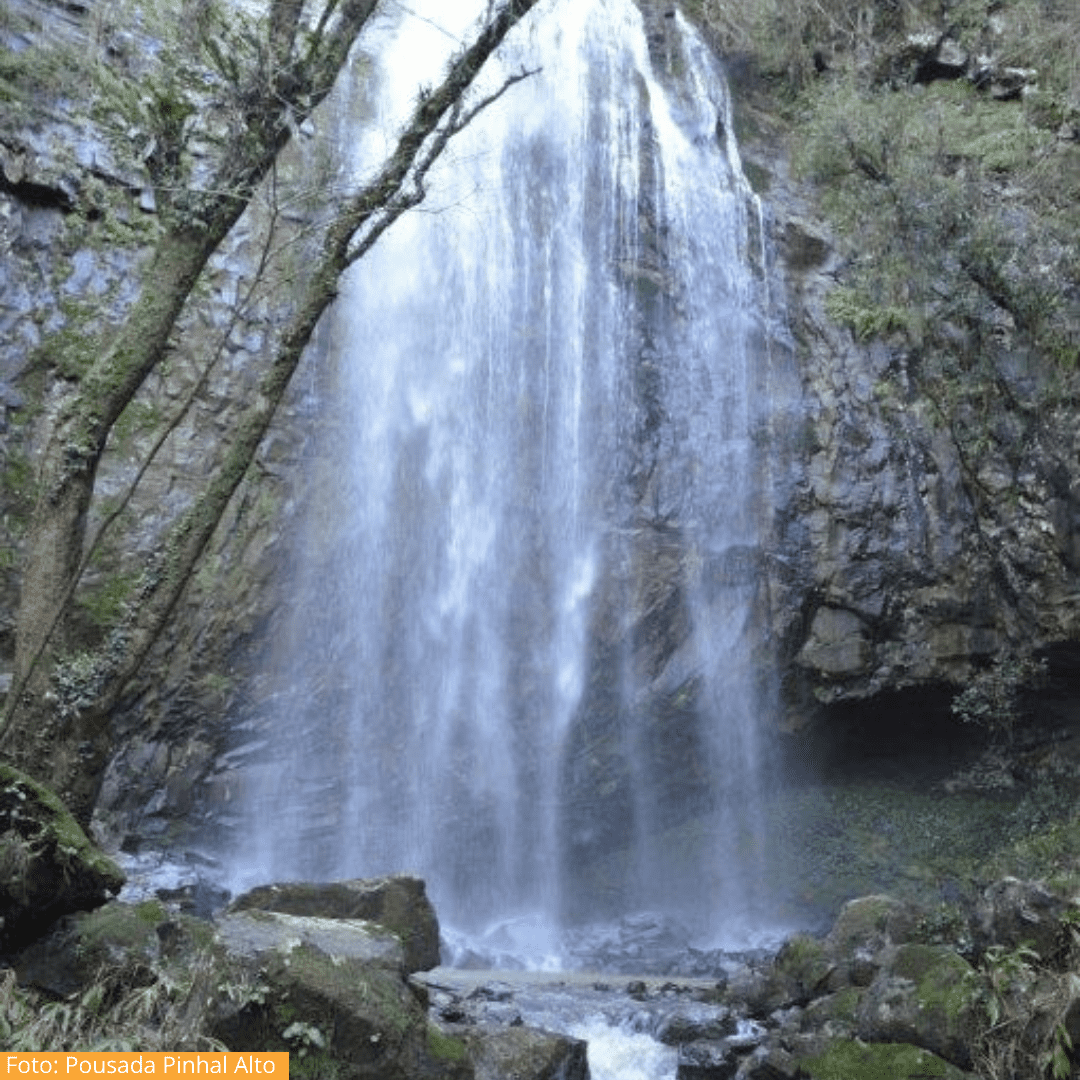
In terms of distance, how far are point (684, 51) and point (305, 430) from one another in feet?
31.8

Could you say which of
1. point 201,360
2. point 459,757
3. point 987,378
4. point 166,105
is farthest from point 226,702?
point 987,378

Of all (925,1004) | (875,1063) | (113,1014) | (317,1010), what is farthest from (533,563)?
(113,1014)

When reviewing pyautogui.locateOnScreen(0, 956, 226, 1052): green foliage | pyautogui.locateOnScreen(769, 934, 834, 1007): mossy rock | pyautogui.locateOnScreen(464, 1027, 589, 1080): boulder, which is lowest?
pyautogui.locateOnScreen(769, 934, 834, 1007): mossy rock

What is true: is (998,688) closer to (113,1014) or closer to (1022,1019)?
(1022,1019)

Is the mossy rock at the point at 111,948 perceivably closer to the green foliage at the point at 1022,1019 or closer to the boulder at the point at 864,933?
the green foliage at the point at 1022,1019
